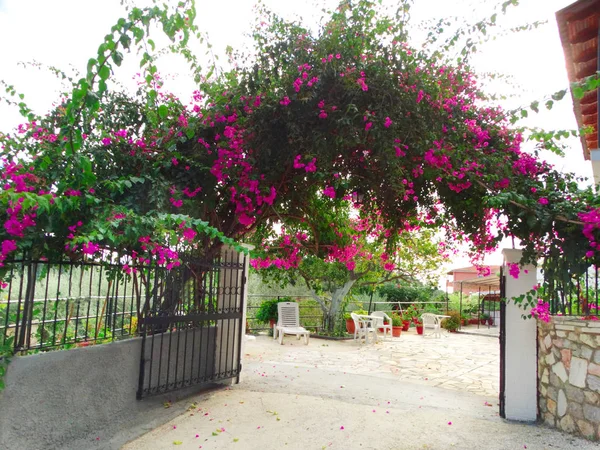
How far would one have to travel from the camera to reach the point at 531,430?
4367 millimetres

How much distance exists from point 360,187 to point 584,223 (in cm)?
241

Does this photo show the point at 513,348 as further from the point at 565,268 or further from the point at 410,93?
the point at 410,93

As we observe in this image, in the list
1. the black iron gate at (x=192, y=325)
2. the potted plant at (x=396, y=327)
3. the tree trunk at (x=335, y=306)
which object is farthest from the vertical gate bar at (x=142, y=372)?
the potted plant at (x=396, y=327)

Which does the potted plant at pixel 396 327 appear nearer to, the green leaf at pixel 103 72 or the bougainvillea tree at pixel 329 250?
the bougainvillea tree at pixel 329 250

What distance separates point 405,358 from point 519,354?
4.33m

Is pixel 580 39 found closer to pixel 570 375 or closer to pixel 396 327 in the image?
pixel 570 375

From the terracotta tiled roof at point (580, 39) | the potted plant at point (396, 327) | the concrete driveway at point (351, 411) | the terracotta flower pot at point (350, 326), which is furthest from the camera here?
the potted plant at point (396, 327)

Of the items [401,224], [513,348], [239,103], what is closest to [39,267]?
[239,103]

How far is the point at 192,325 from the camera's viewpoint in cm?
534

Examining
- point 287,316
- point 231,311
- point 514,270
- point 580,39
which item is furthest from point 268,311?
point 580,39

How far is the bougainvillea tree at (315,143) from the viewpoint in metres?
4.19

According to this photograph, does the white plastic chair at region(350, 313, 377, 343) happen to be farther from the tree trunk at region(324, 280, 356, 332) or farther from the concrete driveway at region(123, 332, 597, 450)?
the concrete driveway at region(123, 332, 597, 450)

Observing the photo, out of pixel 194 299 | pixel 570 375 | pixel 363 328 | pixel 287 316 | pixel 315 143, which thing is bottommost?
pixel 363 328

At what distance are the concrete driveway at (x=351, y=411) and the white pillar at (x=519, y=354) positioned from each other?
0.19 metres
